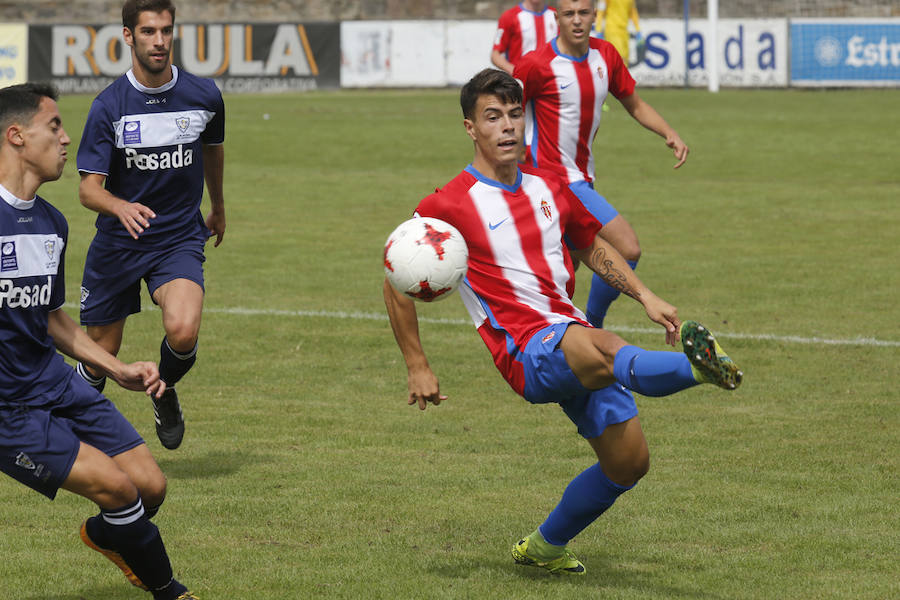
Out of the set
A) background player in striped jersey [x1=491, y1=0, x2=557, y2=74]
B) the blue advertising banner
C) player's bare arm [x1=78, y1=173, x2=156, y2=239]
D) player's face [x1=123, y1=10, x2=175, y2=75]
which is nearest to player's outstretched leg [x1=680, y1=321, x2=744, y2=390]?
player's bare arm [x1=78, y1=173, x2=156, y2=239]

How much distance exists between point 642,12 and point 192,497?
38.6 meters

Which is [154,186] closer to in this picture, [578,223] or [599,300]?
[578,223]

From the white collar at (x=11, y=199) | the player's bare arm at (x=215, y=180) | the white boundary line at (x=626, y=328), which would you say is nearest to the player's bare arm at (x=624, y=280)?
the white collar at (x=11, y=199)

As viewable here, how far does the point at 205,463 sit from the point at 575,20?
12.9 feet

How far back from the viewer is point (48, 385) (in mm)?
4762

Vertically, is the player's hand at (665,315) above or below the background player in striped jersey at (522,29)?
below

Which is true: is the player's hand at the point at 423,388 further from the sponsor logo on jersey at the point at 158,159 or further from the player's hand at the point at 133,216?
the sponsor logo on jersey at the point at 158,159

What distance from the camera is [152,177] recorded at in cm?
698

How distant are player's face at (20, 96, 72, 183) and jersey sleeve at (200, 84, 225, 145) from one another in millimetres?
2383

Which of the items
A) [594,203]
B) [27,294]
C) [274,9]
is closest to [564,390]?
[27,294]

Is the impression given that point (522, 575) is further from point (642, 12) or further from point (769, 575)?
point (642, 12)

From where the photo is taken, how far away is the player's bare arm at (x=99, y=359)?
15.2ft

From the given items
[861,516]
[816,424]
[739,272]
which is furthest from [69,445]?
[739,272]

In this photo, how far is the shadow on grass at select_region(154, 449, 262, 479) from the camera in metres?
6.98
